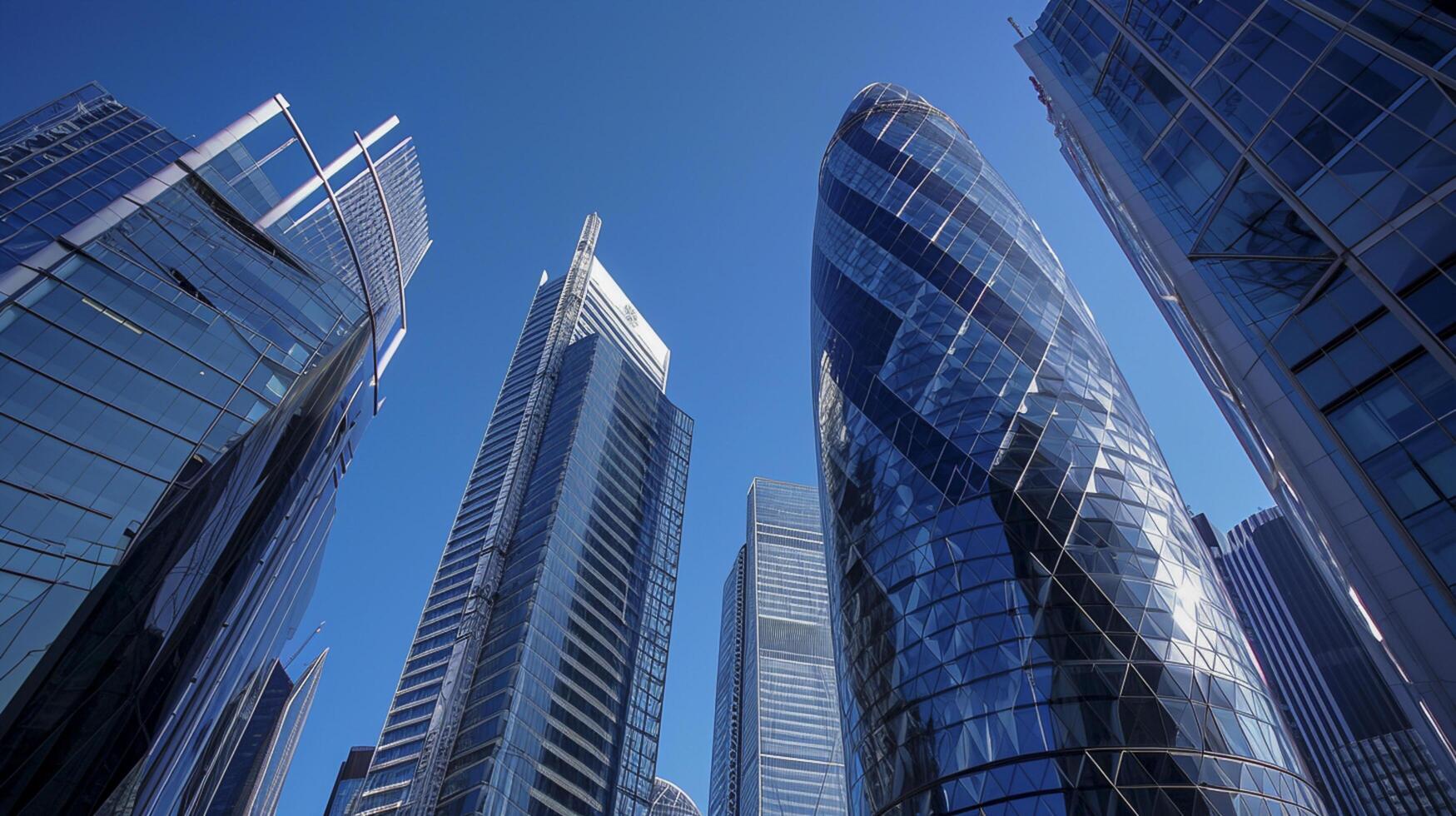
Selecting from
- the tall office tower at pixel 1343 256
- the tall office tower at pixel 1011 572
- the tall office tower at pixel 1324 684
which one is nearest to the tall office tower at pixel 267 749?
the tall office tower at pixel 1011 572

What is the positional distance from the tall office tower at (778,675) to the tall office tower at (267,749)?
56.6m

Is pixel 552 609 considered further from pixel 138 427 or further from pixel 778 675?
pixel 778 675

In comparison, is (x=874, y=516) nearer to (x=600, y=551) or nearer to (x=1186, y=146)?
(x=1186, y=146)

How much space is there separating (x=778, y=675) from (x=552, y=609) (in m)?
54.9

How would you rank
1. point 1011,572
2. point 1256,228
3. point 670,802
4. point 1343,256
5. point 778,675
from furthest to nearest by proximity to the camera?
point 670,802
point 778,675
point 1011,572
point 1256,228
point 1343,256

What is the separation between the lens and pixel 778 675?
11156cm

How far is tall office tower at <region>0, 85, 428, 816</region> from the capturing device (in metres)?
20.0

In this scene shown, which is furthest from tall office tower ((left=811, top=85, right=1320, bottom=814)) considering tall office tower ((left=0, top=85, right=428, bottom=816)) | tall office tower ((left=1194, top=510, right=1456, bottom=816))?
tall office tower ((left=1194, top=510, right=1456, bottom=816))

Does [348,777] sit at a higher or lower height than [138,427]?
higher

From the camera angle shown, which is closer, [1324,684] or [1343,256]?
[1343,256]

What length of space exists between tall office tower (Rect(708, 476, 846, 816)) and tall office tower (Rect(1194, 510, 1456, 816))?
51365 mm

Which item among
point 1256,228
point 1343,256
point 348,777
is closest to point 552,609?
point 1256,228

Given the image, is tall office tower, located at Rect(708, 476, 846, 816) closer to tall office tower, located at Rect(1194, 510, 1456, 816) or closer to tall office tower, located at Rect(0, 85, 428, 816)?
tall office tower, located at Rect(1194, 510, 1456, 816)

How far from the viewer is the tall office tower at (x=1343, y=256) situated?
1409cm
